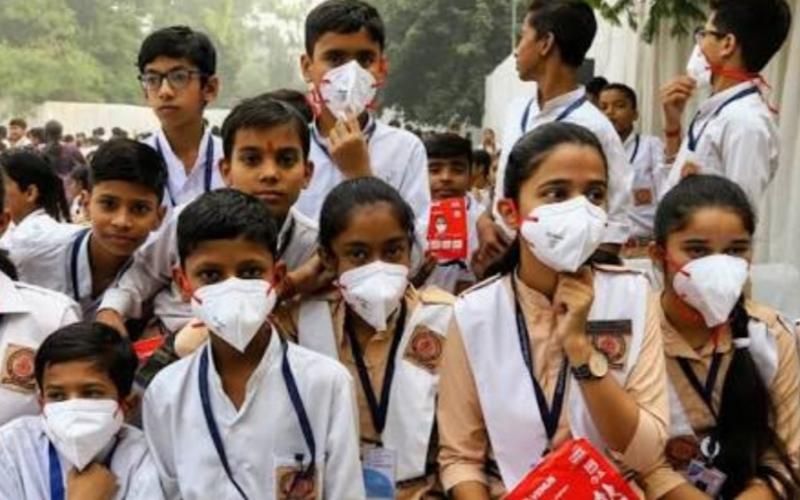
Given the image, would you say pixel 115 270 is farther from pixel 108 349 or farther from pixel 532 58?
pixel 532 58

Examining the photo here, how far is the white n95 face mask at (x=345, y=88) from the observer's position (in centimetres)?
312

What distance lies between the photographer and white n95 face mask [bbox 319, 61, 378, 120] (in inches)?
123

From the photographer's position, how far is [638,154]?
5.91 m

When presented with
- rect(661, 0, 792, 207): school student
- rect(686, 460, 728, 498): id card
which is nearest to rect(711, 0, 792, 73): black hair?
rect(661, 0, 792, 207): school student

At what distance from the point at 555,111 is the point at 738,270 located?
1.30 meters

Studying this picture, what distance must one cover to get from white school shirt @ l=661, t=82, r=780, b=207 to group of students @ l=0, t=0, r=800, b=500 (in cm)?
69

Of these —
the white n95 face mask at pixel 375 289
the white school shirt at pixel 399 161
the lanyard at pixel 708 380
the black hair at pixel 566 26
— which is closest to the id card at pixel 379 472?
the white n95 face mask at pixel 375 289

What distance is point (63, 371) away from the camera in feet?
7.85

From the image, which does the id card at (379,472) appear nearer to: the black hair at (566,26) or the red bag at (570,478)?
the red bag at (570,478)

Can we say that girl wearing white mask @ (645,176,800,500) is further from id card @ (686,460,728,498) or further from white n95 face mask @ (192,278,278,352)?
white n95 face mask @ (192,278,278,352)

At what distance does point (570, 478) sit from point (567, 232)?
1.86ft

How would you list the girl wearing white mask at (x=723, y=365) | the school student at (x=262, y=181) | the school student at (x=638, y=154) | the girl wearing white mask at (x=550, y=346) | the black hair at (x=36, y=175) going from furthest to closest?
the school student at (x=638, y=154), the black hair at (x=36, y=175), the school student at (x=262, y=181), the girl wearing white mask at (x=723, y=365), the girl wearing white mask at (x=550, y=346)

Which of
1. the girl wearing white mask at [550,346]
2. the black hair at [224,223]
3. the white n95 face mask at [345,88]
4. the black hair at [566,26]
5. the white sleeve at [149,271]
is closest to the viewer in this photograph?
the girl wearing white mask at [550,346]

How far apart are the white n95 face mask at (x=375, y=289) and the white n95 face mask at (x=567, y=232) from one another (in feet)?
1.28
